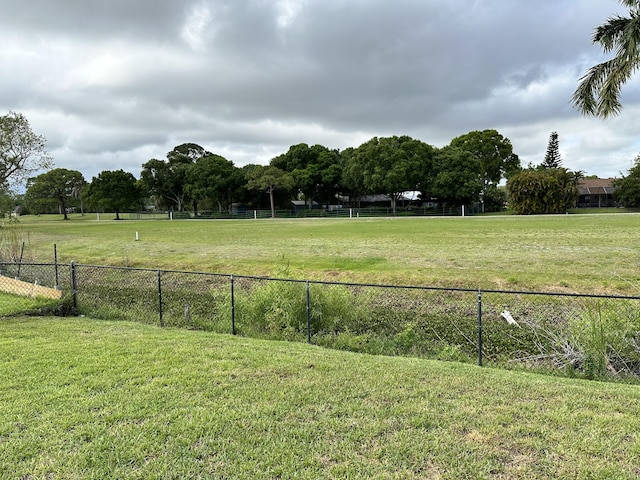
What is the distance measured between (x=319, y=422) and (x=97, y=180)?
238 feet

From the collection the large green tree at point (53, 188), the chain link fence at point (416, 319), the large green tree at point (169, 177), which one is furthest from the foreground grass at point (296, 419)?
the large green tree at point (53, 188)

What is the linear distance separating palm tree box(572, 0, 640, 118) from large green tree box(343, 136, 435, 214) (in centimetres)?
3631

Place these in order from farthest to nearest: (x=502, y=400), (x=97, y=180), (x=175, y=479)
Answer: (x=97, y=180) → (x=502, y=400) → (x=175, y=479)

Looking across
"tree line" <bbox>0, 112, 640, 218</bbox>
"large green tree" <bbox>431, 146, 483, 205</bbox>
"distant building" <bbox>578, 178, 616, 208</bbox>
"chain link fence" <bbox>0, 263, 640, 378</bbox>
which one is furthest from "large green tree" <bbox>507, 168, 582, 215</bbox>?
"chain link fence" <bbox>0, 263, 640, 378</bbox>

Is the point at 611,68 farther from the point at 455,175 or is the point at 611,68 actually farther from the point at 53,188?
the point at 53,188

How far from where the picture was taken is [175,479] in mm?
2801

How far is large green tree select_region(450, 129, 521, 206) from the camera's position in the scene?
64688mm

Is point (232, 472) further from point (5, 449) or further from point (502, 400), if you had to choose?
point (502, 400)

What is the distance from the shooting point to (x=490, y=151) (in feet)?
213

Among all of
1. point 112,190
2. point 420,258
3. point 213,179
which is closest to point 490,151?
point 213,179

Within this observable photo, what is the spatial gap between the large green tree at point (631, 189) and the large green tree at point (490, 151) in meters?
14.5

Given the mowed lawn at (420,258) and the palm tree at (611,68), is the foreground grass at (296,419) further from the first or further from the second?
the palm tree at (611,68)

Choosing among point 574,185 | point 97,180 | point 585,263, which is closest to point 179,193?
point 97,180

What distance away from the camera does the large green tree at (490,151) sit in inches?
2547
